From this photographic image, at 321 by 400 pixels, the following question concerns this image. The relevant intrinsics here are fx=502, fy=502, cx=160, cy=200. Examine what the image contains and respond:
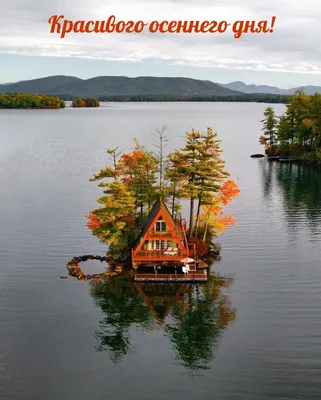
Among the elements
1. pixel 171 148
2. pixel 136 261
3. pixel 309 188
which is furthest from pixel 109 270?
pixel 171 148

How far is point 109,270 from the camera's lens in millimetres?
65125

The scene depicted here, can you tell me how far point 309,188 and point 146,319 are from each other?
241ft

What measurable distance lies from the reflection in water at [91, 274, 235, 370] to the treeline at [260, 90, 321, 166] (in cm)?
8892

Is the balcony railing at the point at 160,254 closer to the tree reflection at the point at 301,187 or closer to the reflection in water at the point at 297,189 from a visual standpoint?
the reflection in water at the point at 297,189

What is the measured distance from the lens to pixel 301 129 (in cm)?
14362

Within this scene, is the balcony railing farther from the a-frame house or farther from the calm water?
the calm water

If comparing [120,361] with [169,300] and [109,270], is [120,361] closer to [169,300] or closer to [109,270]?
[169,300]

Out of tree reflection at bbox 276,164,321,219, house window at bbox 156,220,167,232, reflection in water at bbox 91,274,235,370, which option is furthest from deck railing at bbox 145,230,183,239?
tree reflection at bbox 276,164,321,219


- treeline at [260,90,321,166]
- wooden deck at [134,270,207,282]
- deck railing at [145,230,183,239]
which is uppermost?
treeline at [260,90,321,166]

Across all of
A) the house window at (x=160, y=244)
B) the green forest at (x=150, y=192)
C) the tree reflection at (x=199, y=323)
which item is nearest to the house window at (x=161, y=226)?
the house window at (x=160, y=244)

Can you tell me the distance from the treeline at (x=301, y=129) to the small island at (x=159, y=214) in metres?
74.9

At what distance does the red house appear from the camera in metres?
63.6

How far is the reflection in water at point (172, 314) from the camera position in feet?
155

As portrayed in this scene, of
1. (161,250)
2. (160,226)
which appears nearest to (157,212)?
(160,226)
